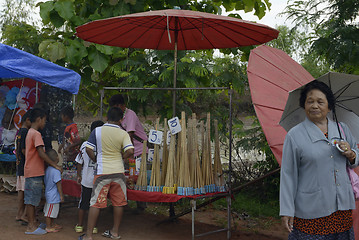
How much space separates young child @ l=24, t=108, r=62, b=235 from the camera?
4699 mm

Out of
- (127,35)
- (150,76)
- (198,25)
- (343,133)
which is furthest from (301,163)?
(150,76)

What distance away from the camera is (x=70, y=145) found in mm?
5406

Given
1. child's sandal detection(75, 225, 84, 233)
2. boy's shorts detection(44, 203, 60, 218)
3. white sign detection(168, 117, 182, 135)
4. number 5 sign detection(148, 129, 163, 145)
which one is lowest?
child's sandal detection(75, 225, 84, 233)

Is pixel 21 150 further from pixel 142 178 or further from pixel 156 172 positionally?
pixel 156 172

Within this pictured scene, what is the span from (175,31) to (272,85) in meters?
2.07

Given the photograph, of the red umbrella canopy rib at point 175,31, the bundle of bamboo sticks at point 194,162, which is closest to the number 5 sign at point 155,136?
the bundle of bamboo sticks at point 194,162

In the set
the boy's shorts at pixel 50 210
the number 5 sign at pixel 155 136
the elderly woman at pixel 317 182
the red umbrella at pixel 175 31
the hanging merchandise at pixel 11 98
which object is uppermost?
the red umbrella at pixel 175 31

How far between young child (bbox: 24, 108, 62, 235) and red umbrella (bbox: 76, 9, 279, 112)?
1.22m

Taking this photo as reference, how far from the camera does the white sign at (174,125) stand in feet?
14.8

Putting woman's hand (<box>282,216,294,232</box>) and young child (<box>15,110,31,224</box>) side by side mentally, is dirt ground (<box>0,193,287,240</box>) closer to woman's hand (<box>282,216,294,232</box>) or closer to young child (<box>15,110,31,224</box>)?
young child (<box>15,110,31,224</box>)

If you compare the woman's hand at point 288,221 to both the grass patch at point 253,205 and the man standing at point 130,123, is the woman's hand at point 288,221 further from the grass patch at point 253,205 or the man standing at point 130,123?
the grass patch at point 253,205

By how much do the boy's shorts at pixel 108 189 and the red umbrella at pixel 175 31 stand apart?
1.76m

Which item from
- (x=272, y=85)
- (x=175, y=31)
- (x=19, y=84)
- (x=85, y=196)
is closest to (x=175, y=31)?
(x=175, y=31)

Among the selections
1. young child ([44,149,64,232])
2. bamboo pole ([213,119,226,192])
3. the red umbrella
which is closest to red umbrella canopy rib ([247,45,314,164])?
the red umbrella
